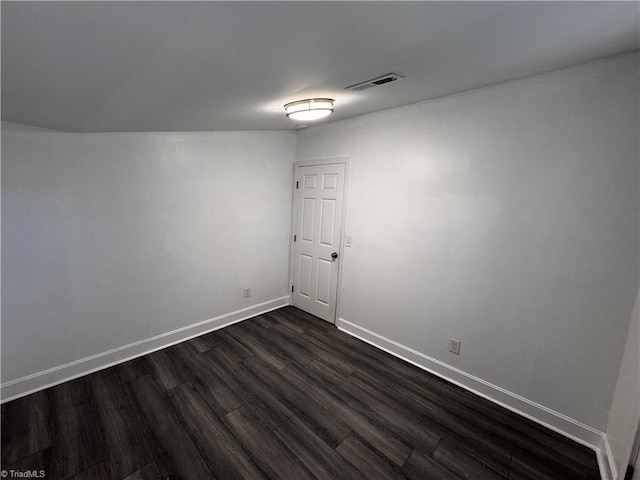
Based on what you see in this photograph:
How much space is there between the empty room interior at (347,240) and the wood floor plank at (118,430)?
1 centimetres

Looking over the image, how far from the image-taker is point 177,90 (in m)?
1.39

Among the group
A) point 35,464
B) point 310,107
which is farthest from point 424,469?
point 310,107

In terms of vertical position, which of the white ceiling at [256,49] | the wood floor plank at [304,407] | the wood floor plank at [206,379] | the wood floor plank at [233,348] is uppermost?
the white ceiling at [256,49]

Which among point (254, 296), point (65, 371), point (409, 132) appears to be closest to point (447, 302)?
point (409, 132)

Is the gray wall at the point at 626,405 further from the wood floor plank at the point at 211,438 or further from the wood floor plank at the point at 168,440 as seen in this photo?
the wood floor plank at the point at 168,440

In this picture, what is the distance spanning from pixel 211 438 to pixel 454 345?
2.06 meters

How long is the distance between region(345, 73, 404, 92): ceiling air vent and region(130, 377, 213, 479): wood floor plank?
2.54 m

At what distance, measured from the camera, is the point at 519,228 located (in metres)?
2.01

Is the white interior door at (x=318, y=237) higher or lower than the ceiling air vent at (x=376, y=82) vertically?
lower

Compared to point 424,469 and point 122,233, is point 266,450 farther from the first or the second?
point 122,233

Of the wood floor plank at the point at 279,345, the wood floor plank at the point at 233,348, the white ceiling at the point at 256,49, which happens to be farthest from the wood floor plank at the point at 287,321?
the white ceiling at the point at 256,49

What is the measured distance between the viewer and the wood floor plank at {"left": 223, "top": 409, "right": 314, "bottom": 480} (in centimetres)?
159

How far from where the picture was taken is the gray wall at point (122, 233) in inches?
79.5

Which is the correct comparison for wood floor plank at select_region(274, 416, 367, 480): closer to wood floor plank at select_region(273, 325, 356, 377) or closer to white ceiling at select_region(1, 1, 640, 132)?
wood floor plank at select_region(273, 325, 356, 377)
